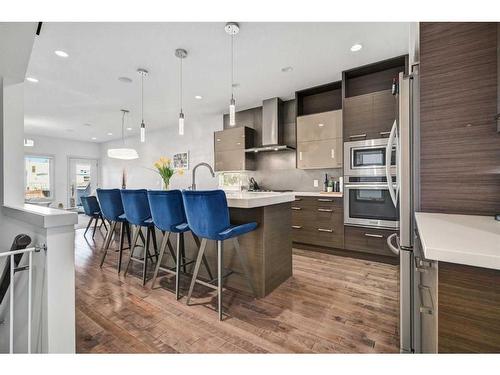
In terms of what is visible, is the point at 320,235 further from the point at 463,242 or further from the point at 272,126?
the point at 463,242

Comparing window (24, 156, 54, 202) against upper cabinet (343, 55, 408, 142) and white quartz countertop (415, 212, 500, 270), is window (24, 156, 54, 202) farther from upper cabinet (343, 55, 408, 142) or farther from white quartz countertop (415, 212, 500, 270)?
white quartz countertop (415, 212, 500, 270)

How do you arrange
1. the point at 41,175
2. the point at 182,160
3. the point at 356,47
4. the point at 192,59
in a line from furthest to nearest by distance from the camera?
the point at 41,175
the point at 182,160
the point at 192,59
the point at 356,47

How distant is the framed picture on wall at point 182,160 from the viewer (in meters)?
5.93

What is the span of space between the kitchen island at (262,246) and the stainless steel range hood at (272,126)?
2105 mm

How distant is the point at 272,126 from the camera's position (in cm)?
421

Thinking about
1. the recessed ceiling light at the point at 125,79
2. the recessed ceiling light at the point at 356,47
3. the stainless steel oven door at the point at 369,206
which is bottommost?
the stainless steel oven door at the point at 369,206

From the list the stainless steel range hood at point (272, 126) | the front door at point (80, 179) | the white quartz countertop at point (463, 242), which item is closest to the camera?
the white quartz countertop at point (463, 242)

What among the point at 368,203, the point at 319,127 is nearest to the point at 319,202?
the point at 368,203

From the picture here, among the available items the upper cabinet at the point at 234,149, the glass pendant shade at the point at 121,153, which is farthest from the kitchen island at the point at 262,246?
the glass pendant shade at the point at 121,153

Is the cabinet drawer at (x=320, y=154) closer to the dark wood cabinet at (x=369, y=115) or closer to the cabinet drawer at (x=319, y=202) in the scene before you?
the dark wood cabinet at (x=369, y=115)

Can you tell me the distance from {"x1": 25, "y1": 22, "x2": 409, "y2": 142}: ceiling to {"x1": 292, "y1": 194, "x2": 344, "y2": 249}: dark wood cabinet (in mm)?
1945

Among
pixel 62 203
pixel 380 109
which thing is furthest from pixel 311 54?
pixel 62 203

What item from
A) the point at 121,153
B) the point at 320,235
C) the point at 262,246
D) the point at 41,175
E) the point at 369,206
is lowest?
the point at 320,235

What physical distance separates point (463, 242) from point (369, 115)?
9.26 feet
